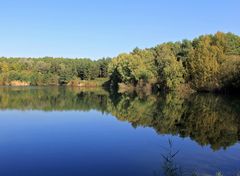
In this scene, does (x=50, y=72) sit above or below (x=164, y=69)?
above

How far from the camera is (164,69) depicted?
2515 inches

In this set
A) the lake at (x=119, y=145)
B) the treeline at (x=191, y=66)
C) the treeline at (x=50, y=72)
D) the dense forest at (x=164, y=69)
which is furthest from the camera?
the treeline at (x=50, y=72)

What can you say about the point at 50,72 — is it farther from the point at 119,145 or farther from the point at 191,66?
the point at 119,145

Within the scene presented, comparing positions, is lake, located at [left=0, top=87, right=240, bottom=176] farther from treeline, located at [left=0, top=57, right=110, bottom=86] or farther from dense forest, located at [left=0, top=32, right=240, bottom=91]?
treeline, located at [left=0, top=57, right=110, bottom=86]

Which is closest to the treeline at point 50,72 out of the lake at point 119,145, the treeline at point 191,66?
the treeline at point 191,66

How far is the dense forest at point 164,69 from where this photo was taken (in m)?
59.4

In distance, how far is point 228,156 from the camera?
45.9 ft

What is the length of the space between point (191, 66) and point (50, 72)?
6415cm

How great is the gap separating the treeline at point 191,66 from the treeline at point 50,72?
2620 cm

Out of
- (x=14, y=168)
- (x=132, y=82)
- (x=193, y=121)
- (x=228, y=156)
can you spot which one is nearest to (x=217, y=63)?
(x=132, y=82)

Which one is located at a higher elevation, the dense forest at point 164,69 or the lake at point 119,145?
the dense forest at point 164,69

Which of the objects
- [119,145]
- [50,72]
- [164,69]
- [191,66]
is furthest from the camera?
[50,72]

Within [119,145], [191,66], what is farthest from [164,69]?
[119,145]

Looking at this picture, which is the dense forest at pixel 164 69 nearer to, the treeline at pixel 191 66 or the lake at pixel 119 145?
the treeline at pixel 191 66
